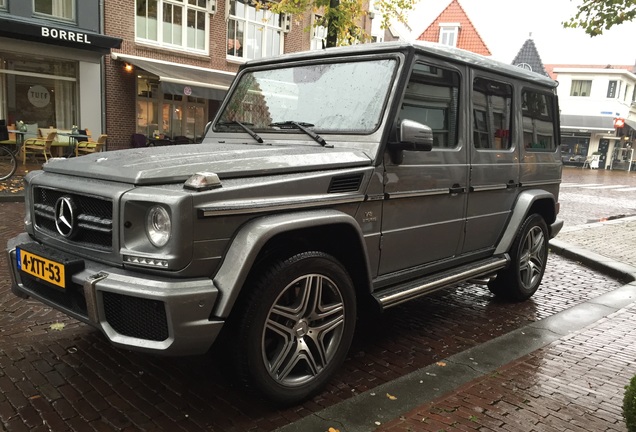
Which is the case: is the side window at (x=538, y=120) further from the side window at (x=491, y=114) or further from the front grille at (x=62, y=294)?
the front grille at (x=62, y=294)

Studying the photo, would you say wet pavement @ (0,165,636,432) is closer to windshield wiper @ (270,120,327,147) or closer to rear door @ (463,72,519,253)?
rear door @ (463,72,519,253)

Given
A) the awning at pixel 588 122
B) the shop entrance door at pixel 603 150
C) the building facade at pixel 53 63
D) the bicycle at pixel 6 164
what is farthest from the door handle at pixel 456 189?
the shop entrance door at pixel 603 150

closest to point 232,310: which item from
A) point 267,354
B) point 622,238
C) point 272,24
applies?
point 267,354

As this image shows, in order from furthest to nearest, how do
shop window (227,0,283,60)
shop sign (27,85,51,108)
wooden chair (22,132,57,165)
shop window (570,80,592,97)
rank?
shop window (570,80,592,97) < shop window (227,0,283,60) < shop sign (27,85,51,108) < wooden chair (22,132,57,165)

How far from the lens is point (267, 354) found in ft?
9.26

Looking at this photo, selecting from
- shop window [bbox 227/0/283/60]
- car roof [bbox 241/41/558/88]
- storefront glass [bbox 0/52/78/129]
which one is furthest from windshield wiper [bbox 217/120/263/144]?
shop window [bbox 227/0/283/60]

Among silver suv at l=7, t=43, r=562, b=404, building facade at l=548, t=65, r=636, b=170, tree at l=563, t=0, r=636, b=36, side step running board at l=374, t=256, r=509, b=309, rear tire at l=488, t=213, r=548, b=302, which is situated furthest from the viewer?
building facade at l=548, t=65, r=636, b=170

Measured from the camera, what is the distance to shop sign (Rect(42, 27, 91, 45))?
1415cm

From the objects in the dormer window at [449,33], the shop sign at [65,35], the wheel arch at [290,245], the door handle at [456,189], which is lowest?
the wheel arch at [290,245]

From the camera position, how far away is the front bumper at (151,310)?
2.31 metres

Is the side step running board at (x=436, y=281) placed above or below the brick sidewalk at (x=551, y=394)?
above

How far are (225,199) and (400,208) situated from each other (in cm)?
139

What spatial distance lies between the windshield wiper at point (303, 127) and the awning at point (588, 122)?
42.4m

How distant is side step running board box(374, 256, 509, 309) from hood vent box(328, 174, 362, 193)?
75cm
